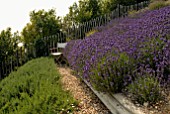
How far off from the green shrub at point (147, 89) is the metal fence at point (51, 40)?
9500 mm

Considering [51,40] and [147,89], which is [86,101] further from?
[51,40]

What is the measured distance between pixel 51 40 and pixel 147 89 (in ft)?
39.0

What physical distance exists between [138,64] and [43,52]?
10.7 meters

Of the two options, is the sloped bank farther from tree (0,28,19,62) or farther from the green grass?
tree (0,28,19,62)

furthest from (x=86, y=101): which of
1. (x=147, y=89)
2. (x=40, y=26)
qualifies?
(x=40, y=26)

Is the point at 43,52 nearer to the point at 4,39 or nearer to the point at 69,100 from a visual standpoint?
the point at 4,39

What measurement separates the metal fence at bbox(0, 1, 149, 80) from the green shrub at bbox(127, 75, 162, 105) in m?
9.50

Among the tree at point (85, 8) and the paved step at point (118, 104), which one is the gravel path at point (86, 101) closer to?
the paved step at point (118, 104)

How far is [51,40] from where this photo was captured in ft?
47.0

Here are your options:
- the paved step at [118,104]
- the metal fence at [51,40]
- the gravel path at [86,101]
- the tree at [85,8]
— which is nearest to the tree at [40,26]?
the tree at [85,8]

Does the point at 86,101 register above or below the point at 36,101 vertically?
below

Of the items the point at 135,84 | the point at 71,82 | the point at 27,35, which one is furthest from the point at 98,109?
the point at 27,35

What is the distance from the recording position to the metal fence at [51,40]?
1274 cm

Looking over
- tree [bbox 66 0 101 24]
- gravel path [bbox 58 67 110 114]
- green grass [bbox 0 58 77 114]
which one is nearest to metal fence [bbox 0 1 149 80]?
tree [bbox 66 0 101 24]
